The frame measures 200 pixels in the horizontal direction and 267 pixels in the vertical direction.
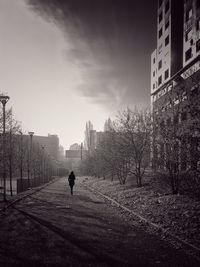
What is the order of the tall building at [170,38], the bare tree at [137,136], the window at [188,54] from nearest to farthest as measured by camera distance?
the bare tree at [137,136] → the window at [188,54] → the tall building at [170,38]

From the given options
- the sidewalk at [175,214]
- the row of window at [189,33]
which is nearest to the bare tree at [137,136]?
the sidewalk at [175,214]

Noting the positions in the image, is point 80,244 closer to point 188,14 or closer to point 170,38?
point 188,14

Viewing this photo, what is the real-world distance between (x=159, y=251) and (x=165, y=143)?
33.0ft

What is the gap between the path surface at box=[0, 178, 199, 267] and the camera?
263 inches

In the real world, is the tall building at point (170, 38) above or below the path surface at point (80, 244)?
above

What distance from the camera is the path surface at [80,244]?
6.68 metres

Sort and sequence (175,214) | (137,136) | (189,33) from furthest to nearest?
(189,33) < (137,136) < (175,214)

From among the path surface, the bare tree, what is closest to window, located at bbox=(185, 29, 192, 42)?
the bare tree

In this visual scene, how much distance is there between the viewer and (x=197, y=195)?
570 inches

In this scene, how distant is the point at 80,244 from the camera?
26.5ft

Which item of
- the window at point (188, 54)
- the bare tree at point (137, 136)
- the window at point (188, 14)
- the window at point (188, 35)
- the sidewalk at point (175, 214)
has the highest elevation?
the window at point (188, 14)

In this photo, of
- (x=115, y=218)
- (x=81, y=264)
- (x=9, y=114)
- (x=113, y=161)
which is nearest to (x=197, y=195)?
(x=115, y=218)

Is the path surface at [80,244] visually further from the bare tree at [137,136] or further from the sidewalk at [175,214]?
the bare tree at [137,136]

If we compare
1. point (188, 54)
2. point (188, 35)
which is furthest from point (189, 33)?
point (188, 54)
